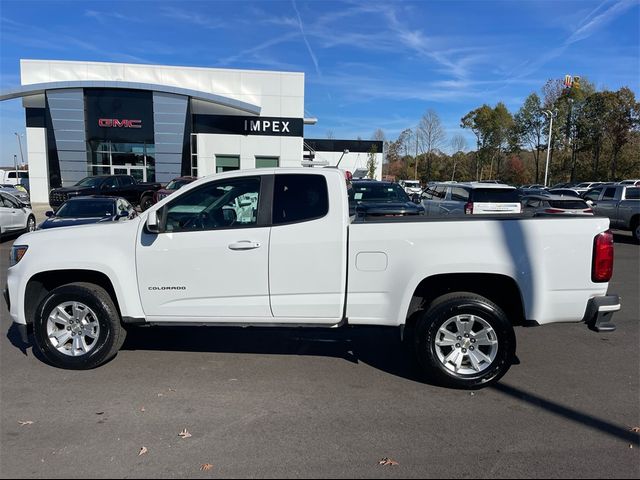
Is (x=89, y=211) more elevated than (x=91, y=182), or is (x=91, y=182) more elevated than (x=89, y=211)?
(x=91, y=182)

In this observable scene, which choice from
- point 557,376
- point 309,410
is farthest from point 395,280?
point 557,376

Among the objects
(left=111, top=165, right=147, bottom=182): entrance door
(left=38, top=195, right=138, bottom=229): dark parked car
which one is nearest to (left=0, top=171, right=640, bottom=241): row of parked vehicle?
(left=38, top=195, right=138, bottom=229): dark parked car

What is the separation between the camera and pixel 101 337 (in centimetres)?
452

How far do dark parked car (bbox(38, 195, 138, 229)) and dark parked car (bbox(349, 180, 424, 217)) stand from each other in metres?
5.74

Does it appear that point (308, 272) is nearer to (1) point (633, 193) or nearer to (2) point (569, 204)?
(2) point (569, 204)

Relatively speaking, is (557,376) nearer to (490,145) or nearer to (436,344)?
(436,344)

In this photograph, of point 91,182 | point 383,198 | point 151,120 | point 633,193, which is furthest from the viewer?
point 151,120

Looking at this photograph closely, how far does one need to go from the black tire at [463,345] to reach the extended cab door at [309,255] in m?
0.82

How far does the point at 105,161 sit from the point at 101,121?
269cm

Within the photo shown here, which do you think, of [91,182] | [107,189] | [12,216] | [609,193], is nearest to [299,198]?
[12,216]

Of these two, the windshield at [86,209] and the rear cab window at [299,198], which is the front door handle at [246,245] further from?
the windshield at [86,209]

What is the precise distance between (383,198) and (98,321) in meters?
9.06

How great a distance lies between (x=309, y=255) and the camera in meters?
4.27

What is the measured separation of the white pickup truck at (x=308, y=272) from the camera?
4.16m
